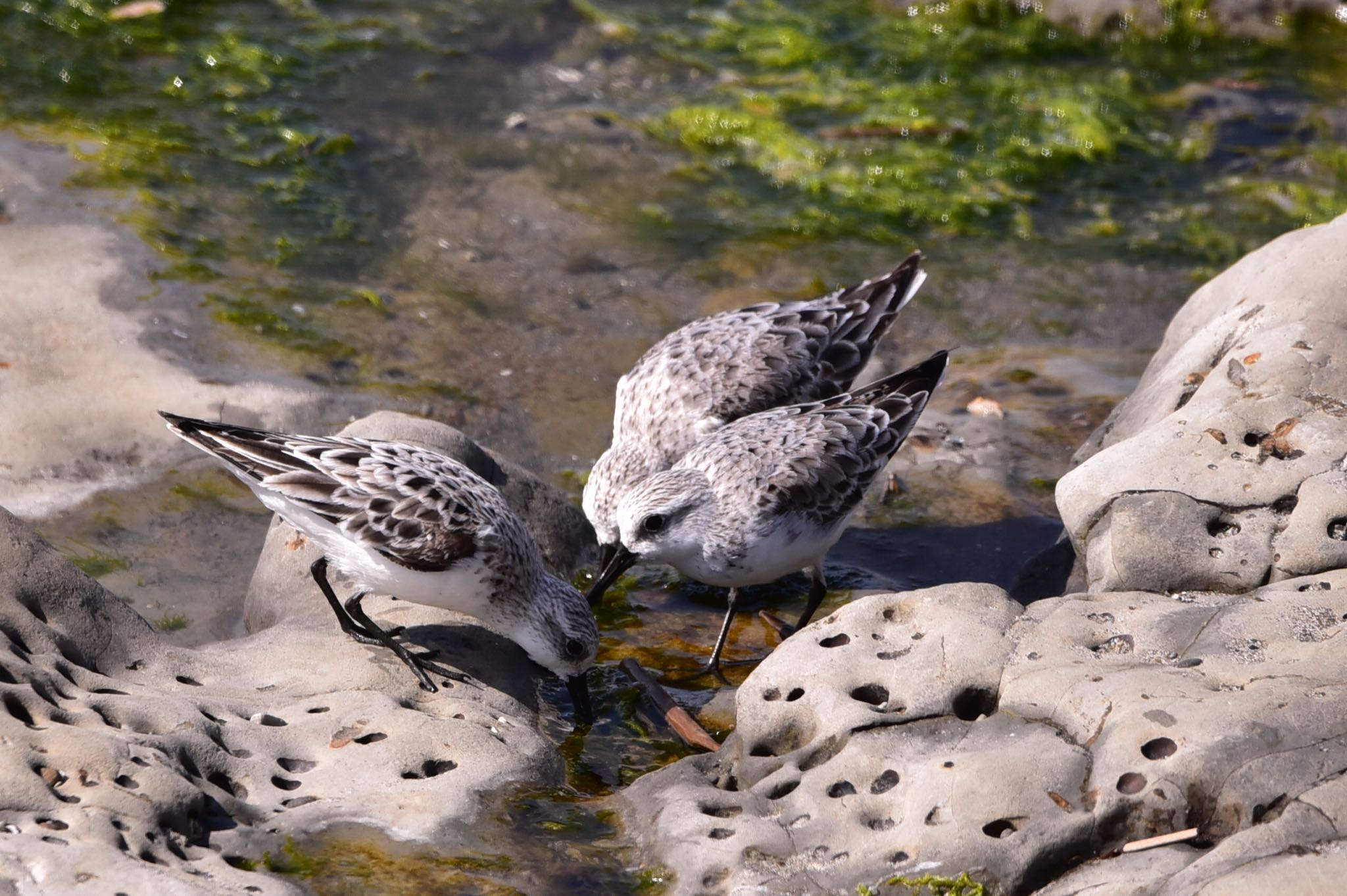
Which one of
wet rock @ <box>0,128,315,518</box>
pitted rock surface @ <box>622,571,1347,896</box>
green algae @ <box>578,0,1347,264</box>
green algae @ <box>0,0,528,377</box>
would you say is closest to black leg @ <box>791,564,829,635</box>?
pitted rock surface @ <box>622,571,1347,896</box>

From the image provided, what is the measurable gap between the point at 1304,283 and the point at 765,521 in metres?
2.76

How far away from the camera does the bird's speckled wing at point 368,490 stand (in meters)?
5.85

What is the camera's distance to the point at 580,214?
1037 centimetres

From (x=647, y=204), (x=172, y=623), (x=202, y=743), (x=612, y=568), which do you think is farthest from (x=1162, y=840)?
(x=647, y=204)

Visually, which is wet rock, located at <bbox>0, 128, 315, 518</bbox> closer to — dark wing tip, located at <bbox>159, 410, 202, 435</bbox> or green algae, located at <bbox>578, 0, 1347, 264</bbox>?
dark wing tip, located at <bbox>159, 410, 202, 435</bbox>

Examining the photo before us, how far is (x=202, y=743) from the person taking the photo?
15.7ft

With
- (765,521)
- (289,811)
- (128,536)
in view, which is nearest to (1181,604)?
(765,521)

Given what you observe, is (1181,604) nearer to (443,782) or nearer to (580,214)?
(443,782)

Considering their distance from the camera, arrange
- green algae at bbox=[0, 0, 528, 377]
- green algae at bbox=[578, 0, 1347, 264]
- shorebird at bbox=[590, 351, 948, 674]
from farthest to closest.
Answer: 1. green algae at bbox=[578, 0, 1347, 264]
2. green algae at bbox=[0, 0, 528, 377]
3. shorebird at bbox=[590, 351, 948, 674]

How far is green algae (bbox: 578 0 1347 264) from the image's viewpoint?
417 inches

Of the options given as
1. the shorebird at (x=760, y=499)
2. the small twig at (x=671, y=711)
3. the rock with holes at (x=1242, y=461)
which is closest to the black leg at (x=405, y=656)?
the small twig at (x=671, y=711)

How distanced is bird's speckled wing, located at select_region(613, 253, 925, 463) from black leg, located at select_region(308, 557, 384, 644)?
6.30ft

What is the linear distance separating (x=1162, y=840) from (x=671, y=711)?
228 cm

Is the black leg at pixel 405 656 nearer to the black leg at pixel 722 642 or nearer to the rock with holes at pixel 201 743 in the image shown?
the rock with holes at pixel 201 743
